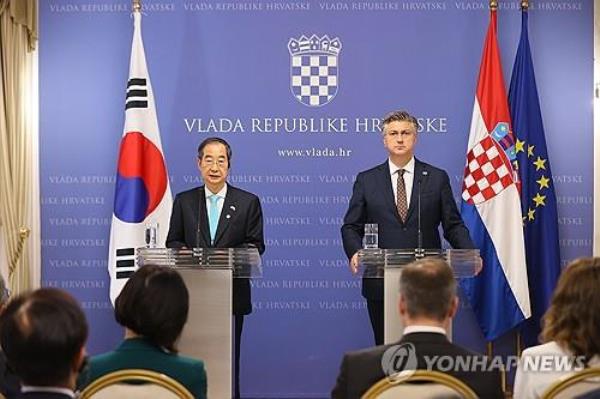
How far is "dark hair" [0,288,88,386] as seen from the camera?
243 centimetres

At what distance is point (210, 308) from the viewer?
5293mm

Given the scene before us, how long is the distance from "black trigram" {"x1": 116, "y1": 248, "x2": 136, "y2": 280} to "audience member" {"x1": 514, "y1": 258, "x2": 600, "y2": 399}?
172 inches

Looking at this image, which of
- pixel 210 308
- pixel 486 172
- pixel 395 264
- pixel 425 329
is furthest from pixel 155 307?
pixel 486 172

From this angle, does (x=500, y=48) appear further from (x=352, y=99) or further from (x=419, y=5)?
(x=352, y=99)

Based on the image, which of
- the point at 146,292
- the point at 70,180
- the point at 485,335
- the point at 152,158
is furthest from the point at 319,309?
the point at 146,292

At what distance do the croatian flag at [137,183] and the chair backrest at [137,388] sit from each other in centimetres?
422

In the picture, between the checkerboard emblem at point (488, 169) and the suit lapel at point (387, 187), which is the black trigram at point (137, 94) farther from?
the checkerboard emblem at point (488, 169)

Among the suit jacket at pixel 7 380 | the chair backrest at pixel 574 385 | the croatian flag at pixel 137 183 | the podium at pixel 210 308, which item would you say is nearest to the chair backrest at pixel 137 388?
the suit jacket at pixel 7 380

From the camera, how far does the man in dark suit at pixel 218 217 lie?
19.8 feet

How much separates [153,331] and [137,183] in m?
4.11

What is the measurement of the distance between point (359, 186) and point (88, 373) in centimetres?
329

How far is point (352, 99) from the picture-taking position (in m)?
7.45

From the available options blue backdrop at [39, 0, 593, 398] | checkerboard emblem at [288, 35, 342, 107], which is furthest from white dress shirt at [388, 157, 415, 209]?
checkerboard emblem at [288, 35, 342, 107]

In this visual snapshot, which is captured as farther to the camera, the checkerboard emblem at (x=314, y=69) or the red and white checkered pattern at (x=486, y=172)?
the checkerboard emblem at (x=314, y=69)
